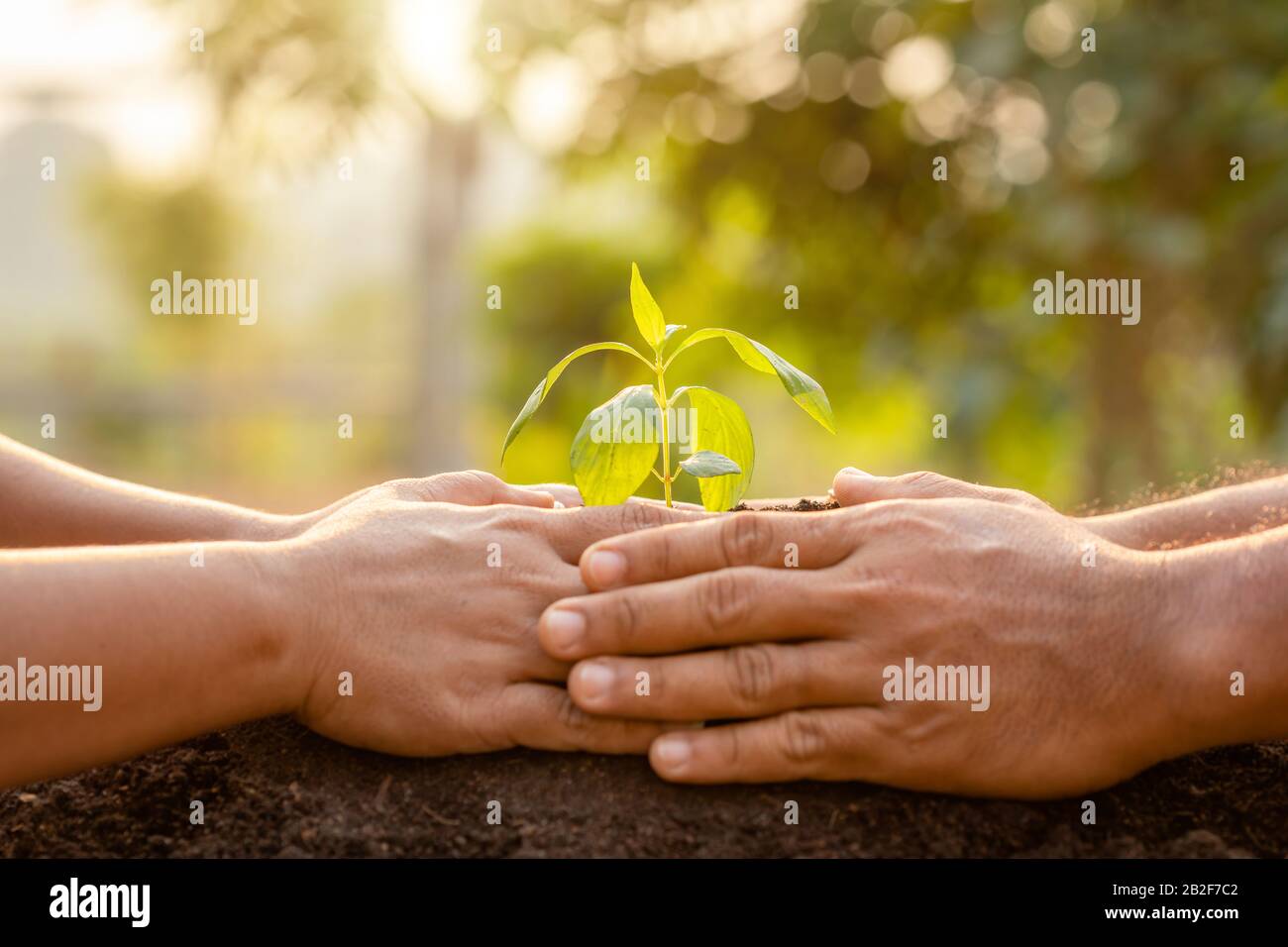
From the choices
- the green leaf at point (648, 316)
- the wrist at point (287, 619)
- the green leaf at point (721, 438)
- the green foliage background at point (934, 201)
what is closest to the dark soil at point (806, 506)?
the green leaf at point (721, 438)

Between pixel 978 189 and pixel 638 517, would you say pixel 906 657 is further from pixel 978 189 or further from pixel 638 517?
pixel 978 189

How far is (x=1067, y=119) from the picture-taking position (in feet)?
11.7

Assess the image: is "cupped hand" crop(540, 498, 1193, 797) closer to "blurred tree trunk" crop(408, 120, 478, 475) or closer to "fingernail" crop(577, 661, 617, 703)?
"fingernail" crop(577, 661, 617, 703)

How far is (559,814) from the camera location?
1286 millimetres

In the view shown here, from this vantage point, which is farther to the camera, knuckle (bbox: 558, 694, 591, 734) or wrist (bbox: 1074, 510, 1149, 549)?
wrist (bbox: 1074, 510, 1149, 549)

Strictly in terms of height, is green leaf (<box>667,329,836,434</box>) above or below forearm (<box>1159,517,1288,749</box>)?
above

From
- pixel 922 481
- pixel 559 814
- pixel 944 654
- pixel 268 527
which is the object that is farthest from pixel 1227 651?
pixel 268 527

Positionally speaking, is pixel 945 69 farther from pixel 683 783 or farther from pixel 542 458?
pixel 542 458

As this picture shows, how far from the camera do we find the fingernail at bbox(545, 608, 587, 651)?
1.34m

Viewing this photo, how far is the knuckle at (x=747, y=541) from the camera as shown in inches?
54.3

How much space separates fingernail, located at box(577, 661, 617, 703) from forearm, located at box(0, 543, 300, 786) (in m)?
0.34

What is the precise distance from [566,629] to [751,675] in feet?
0.76

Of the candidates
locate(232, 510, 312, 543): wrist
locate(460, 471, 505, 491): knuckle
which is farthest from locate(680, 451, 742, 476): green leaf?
locate(232, 510, 312, 543): wrist
